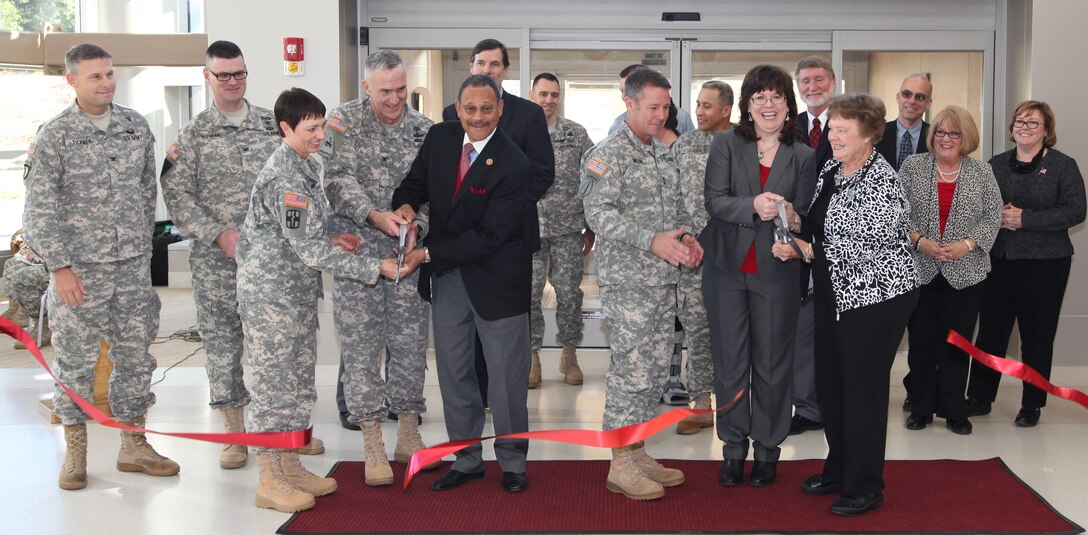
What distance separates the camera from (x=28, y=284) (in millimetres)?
7320

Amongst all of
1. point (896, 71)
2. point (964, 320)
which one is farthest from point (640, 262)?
point (896, 71)

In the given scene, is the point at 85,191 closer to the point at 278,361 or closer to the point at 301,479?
the point at 278,361

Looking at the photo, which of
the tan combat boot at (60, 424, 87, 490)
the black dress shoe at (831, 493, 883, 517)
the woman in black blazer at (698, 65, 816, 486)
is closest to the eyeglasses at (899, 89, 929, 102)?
the woman in black blazer at (698, 65, 816, 486)

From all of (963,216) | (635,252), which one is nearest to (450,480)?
(635,252)

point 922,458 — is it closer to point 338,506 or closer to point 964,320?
point 964,320

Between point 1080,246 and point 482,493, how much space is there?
448 centimetres

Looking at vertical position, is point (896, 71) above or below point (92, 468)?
above

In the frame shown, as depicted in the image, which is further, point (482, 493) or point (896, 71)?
point (896, 71)

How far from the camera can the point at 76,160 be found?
4.06m

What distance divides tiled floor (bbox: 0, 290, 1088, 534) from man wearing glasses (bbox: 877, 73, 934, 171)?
1.38 metres

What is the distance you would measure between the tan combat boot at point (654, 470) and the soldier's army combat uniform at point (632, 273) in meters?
0.13

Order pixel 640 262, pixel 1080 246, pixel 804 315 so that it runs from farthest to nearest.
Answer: pixel 1080 246, pixel 804 315, pixel 640 262

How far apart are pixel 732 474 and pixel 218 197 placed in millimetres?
2471

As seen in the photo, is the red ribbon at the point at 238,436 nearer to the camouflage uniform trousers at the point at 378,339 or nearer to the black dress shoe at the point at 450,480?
the camouflage uniform trousers at the point at 378,339
